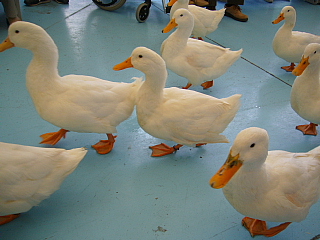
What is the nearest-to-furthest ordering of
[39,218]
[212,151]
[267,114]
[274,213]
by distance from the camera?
[274,213] < [39,218] < [212,151] < [267,114]

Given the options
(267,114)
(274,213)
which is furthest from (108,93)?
(267,114)

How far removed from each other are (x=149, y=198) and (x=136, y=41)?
2.98 meters

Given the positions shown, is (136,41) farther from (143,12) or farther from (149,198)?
(149,198)

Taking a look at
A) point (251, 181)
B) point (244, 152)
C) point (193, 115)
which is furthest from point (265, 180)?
point (193, 115)

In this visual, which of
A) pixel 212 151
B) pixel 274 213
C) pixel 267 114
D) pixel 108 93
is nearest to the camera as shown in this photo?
pixel 274 213

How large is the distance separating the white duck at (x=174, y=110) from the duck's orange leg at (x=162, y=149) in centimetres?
22

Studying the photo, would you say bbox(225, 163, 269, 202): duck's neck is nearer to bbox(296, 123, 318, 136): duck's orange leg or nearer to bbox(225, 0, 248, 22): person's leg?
bbox(296, 123, 318, 136): duck's orange leg

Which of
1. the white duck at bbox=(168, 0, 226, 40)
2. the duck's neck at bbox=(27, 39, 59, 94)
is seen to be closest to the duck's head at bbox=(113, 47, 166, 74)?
the duck's neck at bbox=(27, 39, 59, 94)

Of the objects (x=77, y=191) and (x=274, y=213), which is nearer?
(x=274, y=213)

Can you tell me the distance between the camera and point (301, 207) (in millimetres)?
1622

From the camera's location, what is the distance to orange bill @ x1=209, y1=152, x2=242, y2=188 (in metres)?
1.43

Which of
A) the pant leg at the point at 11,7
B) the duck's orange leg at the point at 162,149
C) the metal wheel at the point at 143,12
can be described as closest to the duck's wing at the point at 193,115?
the duck's orange leg at the point at 162,149

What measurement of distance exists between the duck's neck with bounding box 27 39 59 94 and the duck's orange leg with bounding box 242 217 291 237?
68.8 inches

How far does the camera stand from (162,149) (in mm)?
2492
